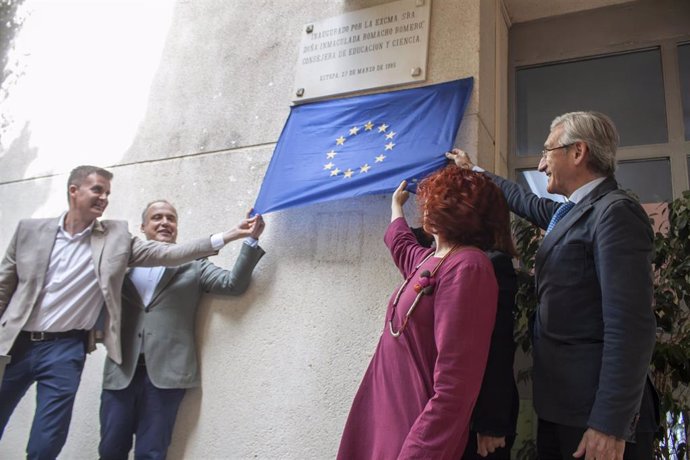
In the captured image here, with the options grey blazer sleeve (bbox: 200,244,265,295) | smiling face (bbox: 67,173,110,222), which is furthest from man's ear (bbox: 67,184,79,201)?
grey blazer sleeve (bbox: 200,244,265,295)

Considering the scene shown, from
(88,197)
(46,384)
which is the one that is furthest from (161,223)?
(46,384)

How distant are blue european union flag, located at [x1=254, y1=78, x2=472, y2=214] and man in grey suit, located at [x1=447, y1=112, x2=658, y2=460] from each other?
832 mm

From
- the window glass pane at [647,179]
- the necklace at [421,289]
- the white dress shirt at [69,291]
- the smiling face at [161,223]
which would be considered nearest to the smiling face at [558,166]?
the necklace at [421,289]

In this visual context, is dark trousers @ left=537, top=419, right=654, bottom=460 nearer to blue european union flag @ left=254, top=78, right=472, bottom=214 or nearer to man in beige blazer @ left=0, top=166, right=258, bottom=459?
blue european union flag @ left=254, top=78, right=472, bottom=214

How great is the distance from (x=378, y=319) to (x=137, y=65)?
9.38 feet

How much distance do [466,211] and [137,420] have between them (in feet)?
7.00

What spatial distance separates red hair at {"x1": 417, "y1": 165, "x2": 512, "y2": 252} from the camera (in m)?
1.97

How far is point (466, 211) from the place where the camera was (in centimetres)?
198

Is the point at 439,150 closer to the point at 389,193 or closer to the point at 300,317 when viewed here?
the point at 389,193

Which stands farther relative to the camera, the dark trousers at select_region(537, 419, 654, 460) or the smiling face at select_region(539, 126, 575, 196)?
the smiling face at select_region(539, 126, 575, 196)

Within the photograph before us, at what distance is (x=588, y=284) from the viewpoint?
6.05ft

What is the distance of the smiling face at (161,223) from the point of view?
340cm

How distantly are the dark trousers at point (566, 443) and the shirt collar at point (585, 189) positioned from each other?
774 millimetres

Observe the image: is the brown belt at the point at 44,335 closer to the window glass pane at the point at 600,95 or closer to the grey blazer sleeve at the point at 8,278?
→ the grey blazer sleeve at the point at 8,278
